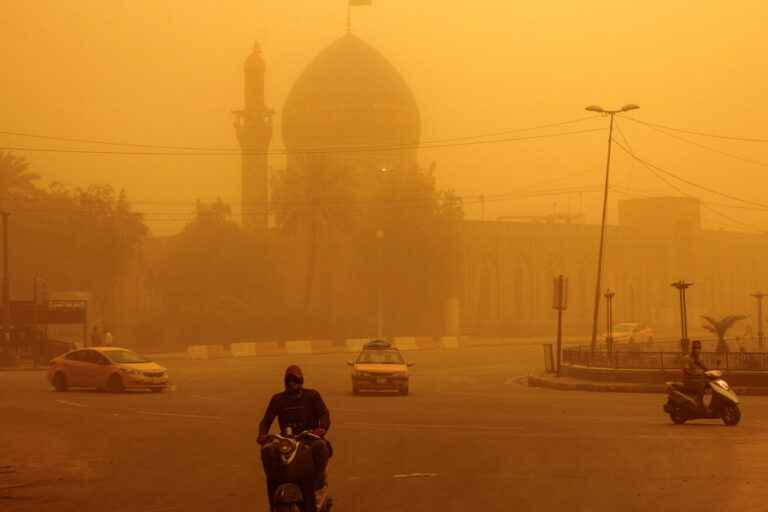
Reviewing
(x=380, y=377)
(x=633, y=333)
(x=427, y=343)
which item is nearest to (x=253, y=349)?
(x=427, y=343)

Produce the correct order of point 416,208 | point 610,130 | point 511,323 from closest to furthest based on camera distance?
point 610,130 < point 416,208 < point 511,323

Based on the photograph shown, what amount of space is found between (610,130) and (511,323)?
5083 cm

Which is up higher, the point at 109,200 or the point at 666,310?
the point at 109,200

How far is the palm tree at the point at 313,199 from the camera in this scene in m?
79.4

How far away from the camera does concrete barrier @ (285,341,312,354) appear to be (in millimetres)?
67062

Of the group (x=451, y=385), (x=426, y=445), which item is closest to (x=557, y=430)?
(x=426, y=445)

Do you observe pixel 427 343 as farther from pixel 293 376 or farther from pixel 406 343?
pixel 293 376

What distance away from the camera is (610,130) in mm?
47688

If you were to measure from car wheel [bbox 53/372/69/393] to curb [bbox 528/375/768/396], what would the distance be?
12.5 metres

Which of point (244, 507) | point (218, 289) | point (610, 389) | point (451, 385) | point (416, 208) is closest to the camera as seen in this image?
point (244, 507)

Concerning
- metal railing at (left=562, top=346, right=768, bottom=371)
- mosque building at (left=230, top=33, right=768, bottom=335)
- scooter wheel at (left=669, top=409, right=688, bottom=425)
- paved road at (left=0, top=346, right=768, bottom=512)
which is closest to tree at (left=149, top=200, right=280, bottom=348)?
mosque building at (left=230, top=33, right=768, bottom=335)

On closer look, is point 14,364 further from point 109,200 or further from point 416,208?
point 416,208

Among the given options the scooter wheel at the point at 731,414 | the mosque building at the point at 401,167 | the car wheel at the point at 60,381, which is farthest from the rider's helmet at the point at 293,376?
the mosque building at the point at 401,167

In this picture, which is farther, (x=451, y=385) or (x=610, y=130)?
(x=610, y=130)
